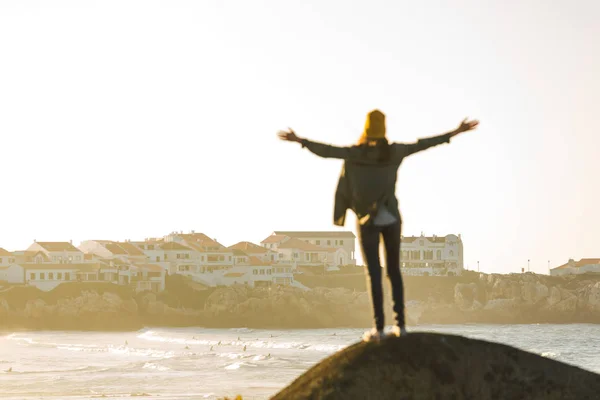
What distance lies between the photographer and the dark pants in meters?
7.33

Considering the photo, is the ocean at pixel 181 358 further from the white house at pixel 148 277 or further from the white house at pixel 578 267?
the white house at pixel 578 267

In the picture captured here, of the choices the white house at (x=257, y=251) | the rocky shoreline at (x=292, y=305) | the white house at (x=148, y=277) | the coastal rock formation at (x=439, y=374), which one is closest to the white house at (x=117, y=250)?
the white house at (x=148, y=277)

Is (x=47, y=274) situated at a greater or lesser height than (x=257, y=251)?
lesser

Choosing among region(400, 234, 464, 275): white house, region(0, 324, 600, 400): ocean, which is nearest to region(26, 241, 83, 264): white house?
region(0, 324, 600, 400): ocean

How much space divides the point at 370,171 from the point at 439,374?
1583 millimetres

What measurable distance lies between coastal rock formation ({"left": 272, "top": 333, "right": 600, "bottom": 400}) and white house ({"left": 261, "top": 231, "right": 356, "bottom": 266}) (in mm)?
154930

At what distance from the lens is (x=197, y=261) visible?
140 metres

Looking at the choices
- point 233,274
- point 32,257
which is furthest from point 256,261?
point 32,257

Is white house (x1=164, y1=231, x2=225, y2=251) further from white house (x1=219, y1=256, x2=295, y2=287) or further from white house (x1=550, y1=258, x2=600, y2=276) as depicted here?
white house (x1=550, y1=258, x2=600, y2=276)

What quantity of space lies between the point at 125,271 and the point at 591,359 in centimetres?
7035

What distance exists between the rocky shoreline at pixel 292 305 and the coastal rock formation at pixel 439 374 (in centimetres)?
11339

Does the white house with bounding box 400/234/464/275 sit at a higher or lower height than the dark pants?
higher

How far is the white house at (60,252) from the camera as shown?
13200 centimetres

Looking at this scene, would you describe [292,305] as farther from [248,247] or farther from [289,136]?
[289,136]
